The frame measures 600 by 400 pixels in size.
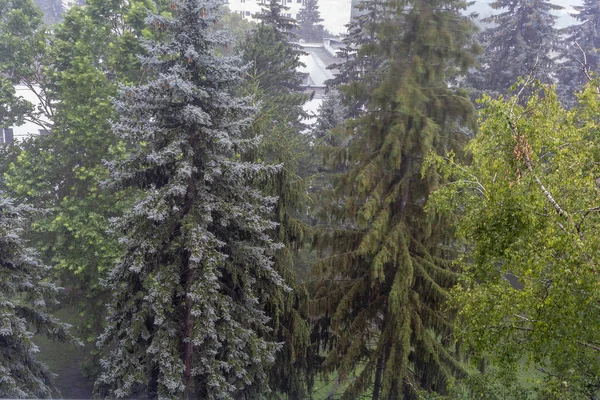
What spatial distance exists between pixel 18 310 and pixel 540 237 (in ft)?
32.3

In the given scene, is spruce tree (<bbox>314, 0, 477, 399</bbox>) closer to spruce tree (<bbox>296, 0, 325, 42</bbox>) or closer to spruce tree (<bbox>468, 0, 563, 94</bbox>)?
spruce tree (<bbox>468, 0, 563, 94</bbox>)

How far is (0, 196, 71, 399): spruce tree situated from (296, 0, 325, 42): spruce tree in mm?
43265

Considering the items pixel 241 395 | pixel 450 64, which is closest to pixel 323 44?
pixel 450 64

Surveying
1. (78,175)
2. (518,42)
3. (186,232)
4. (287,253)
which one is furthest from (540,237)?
(518,42)

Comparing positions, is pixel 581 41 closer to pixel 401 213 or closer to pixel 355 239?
pixel 401 213

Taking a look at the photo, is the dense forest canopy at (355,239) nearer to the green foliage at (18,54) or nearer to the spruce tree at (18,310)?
the spruce tree at (18,310)

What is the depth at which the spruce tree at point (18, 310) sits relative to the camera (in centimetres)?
877

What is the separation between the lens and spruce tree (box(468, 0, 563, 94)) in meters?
22.4

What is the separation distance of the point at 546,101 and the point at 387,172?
4599mm

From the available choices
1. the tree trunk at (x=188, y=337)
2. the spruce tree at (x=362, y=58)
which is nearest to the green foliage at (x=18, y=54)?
the spruce tree at (x=362, y=58)

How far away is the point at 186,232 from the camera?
8.91m

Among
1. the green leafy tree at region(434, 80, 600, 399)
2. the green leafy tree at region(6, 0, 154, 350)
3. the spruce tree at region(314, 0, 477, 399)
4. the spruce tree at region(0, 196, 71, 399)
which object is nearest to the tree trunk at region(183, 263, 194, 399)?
the spruce tree at region(0, 196, 71, 399)

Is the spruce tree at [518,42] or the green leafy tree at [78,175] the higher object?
the spruce tree at [518,42]

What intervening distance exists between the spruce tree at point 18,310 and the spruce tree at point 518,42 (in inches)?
794
